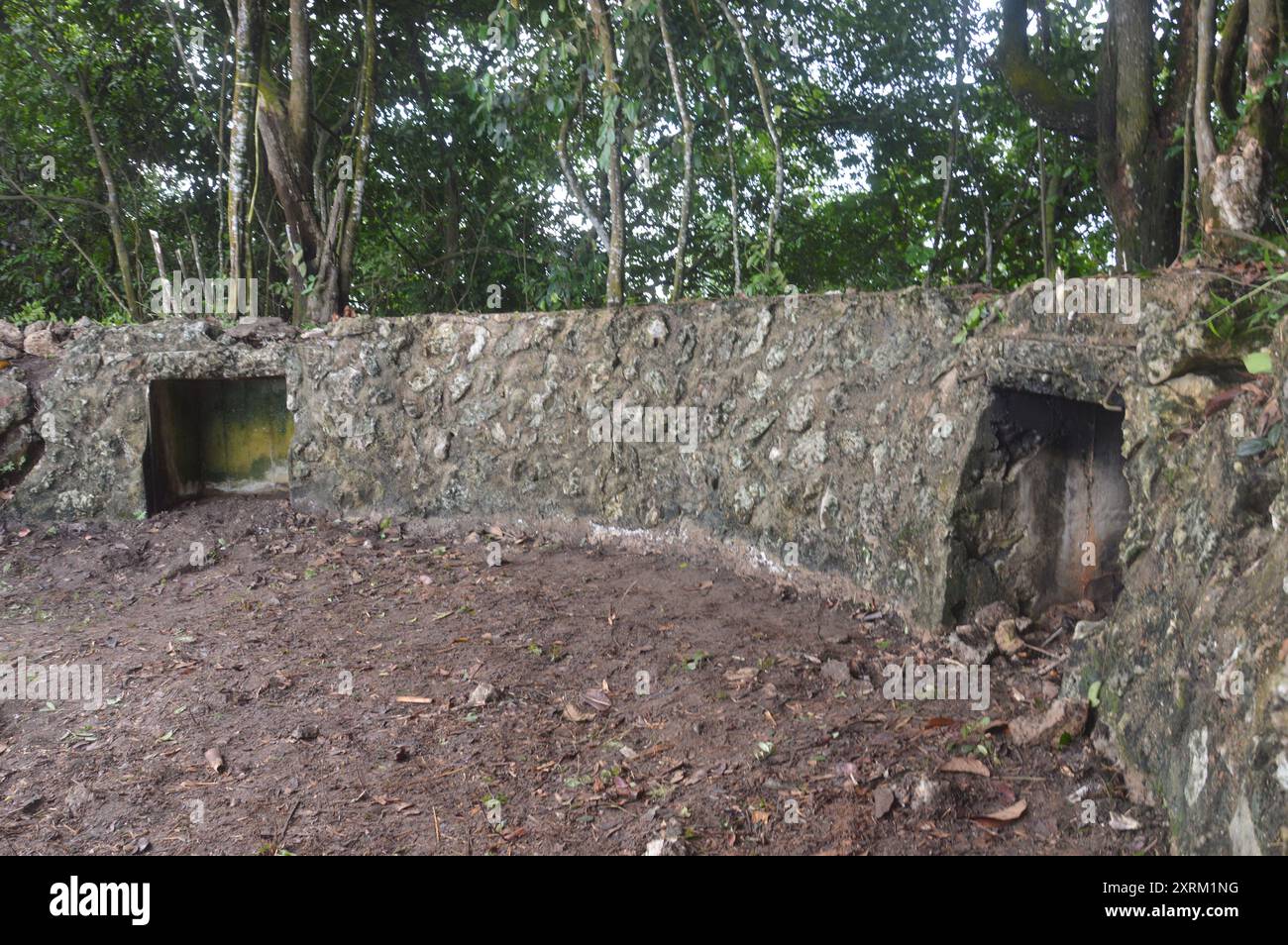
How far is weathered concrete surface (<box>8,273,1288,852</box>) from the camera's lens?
266 centimetres

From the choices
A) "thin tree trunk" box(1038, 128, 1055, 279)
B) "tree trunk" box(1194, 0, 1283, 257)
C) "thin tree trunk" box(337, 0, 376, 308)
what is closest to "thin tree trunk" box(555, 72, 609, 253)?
"thin tree trunk" box(337, 0, 376, 308)

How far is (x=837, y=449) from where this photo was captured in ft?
15.9

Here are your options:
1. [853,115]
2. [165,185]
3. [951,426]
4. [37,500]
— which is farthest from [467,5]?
[951,426]

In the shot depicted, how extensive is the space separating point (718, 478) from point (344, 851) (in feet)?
9.84

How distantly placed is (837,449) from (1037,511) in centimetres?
105

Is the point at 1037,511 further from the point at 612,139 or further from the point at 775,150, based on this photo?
the point at 612,139

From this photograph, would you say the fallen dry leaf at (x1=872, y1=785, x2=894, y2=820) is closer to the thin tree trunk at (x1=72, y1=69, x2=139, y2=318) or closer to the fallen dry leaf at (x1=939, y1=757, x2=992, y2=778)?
the fallen dry leaf at (x1=939, y1=757, x2=992, y2=778)

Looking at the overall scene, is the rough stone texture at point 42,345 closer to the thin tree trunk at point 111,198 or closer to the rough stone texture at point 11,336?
the rough stone texture at point 11,336

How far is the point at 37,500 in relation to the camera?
6.38 m

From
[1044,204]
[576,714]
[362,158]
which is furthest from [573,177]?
[576,714]

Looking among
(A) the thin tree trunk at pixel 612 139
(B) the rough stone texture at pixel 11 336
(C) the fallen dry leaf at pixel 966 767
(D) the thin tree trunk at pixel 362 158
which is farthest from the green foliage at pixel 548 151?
(C) the fallen dry leaf at pixel 966 767

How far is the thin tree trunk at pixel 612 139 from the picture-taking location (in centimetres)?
600

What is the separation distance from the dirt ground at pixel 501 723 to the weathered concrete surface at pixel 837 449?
35cm

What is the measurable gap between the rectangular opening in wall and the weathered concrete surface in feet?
1.16
